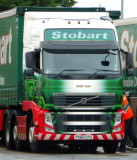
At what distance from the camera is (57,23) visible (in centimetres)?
2467

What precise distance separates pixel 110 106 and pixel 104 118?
0.34m

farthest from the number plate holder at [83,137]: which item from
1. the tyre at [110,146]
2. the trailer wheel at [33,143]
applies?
the tyre at [110,146]

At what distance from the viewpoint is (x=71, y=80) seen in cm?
2384

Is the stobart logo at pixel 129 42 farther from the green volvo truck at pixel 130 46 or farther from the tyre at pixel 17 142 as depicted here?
the tyre at pixel 17 142

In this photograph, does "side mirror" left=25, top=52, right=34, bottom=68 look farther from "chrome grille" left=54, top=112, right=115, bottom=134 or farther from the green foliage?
the green foliage

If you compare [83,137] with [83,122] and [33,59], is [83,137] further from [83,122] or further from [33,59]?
[33,59]

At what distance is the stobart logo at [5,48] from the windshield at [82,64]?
116 inches

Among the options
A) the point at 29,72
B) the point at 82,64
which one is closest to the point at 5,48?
the point at 29,72

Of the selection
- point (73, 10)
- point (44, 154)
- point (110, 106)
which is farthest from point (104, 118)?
point (73, 10)

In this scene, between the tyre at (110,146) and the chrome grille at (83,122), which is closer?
the chrome grille at (83,122)

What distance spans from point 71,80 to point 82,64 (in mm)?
567

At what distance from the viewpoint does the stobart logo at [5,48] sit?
87.9ft

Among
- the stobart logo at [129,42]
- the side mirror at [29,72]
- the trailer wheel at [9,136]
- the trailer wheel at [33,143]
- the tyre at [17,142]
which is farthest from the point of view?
the stobart logo at [129,42]

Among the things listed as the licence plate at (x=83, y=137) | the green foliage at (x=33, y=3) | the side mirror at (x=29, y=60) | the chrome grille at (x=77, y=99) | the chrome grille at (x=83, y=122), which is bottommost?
the licence plate at (x=83, y=137)
